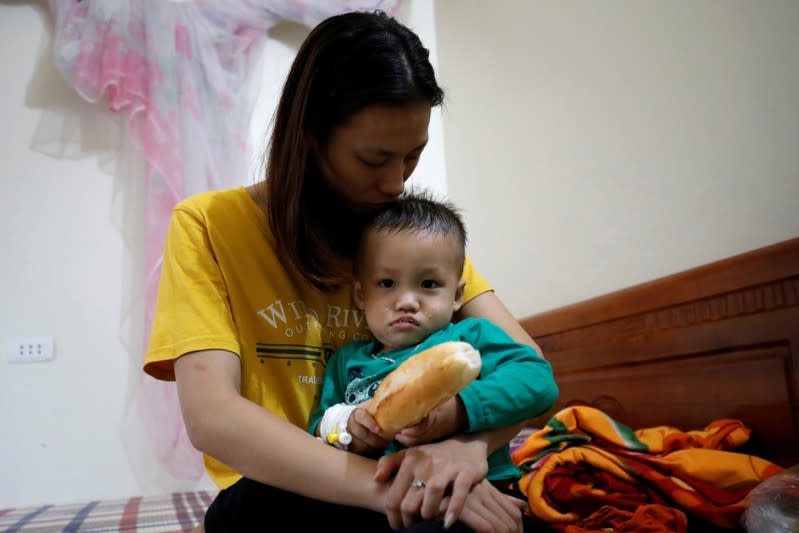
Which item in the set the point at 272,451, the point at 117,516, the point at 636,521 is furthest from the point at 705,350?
the point at 117,516

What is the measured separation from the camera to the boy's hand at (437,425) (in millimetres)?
670

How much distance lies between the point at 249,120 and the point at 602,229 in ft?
4.94

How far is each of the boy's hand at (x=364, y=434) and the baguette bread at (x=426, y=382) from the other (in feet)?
0.11

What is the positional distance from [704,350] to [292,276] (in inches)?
38.7

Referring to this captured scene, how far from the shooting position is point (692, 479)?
1.08 metres

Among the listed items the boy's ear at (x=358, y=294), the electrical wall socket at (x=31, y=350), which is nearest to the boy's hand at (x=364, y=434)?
the boy's ear at (x=358, y=294)

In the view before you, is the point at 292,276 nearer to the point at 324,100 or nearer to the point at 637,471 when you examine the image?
the point at 324,100

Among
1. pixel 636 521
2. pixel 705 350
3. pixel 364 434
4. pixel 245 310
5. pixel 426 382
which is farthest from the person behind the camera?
pixel 705 350

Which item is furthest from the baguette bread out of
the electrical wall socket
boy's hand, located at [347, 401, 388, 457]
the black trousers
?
the electrical wall socket

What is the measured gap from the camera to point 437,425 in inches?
26.6

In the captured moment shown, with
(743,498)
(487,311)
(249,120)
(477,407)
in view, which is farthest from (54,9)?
(743,498)

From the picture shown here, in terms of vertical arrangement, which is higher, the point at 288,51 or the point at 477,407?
the point at 288,51

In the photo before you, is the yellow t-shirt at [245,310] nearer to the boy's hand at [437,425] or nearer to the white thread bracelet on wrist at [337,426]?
the white thread bracelet on wrist at [337,426]

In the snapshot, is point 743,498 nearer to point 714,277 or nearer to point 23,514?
point 714,277
